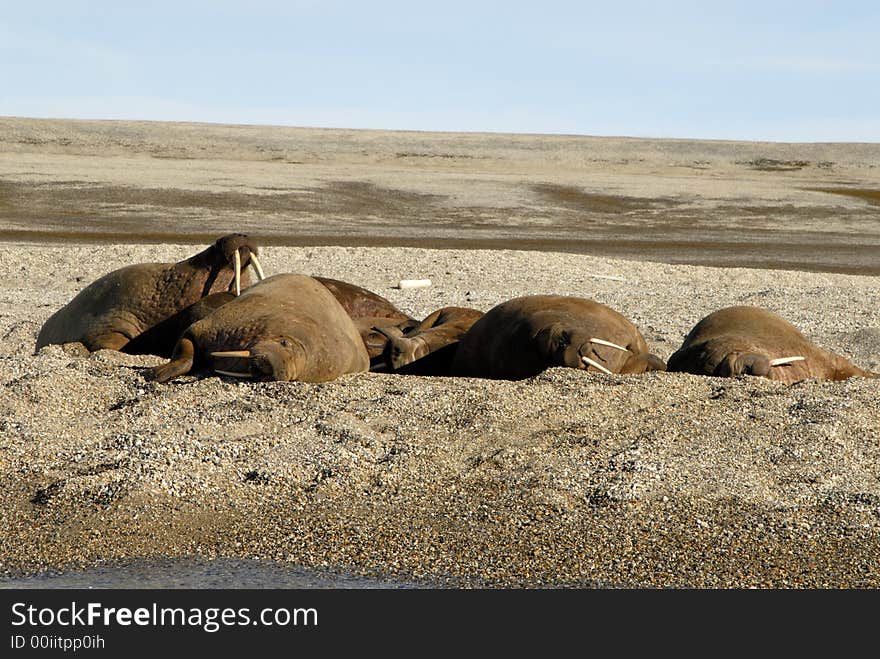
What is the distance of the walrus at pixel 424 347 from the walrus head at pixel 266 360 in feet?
4.13

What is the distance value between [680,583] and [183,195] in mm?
32776

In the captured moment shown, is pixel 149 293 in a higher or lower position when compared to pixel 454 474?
higher

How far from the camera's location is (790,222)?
3528 cm

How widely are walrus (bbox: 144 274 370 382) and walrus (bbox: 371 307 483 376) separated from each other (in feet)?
0.99

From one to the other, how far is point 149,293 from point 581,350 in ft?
12.1

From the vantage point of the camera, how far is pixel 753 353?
8.11 m

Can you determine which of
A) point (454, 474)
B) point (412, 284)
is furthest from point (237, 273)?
point (412, 284)

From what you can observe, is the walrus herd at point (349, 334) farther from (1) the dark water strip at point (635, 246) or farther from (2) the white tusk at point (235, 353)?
(1) the dark water strip at point (635, 246)

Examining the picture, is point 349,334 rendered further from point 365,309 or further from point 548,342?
point 365,309

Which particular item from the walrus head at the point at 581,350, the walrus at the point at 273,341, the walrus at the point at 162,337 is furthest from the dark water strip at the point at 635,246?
the walrus at the point at 273,341

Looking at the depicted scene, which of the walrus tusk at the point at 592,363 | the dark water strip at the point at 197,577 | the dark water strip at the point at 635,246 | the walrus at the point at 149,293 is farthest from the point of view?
the dark water strip at the point at 635,246

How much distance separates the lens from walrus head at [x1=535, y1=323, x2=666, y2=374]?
782cm

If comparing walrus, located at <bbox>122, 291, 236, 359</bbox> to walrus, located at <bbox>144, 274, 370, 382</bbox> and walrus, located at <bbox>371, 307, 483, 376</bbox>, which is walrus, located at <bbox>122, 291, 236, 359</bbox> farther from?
walrus, located at <bbox>371, 307, 483, 376</bbox>

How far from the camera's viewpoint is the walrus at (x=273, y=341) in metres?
7.27
